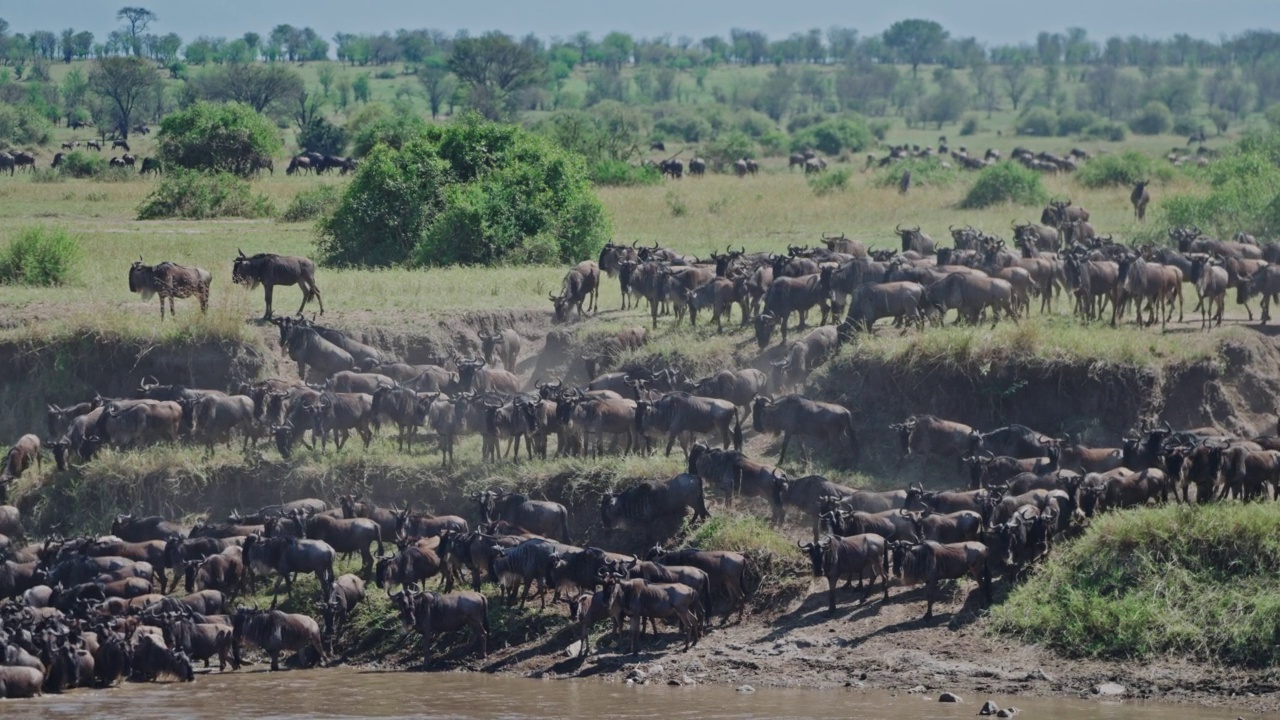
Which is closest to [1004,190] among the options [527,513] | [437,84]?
[527,513]

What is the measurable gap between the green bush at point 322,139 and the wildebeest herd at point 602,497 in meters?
42.2

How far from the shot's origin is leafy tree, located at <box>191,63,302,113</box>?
81438mm

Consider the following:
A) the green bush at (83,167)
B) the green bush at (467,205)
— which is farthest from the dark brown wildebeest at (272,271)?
the green bush at (83,167)

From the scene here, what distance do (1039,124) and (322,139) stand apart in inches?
1526

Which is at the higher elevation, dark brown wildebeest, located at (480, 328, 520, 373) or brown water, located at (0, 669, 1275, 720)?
dark brown wildebeest, located at (480, 328, 520, 373)

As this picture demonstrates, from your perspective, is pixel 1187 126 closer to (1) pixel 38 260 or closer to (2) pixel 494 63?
(2) pixel 494 63

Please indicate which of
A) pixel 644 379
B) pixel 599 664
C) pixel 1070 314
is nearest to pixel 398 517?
pixel 599 664

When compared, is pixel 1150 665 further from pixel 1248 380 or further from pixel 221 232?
pixel 221 232

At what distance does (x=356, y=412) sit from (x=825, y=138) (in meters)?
54.7

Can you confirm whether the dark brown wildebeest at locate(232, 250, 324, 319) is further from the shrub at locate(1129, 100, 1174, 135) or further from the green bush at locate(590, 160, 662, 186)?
the shrub at locate(1129, 100, 1174, 135)

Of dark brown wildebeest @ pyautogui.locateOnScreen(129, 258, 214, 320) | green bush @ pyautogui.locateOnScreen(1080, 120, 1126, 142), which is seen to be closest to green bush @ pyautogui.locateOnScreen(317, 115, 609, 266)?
dark brown wildebeest @ pyautogui.locateOnScreen(129, 258, 214, 320)

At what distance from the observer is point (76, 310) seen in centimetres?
2311

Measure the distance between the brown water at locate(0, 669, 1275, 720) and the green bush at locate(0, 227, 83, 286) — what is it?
1289cm

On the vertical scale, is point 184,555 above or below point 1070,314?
below
